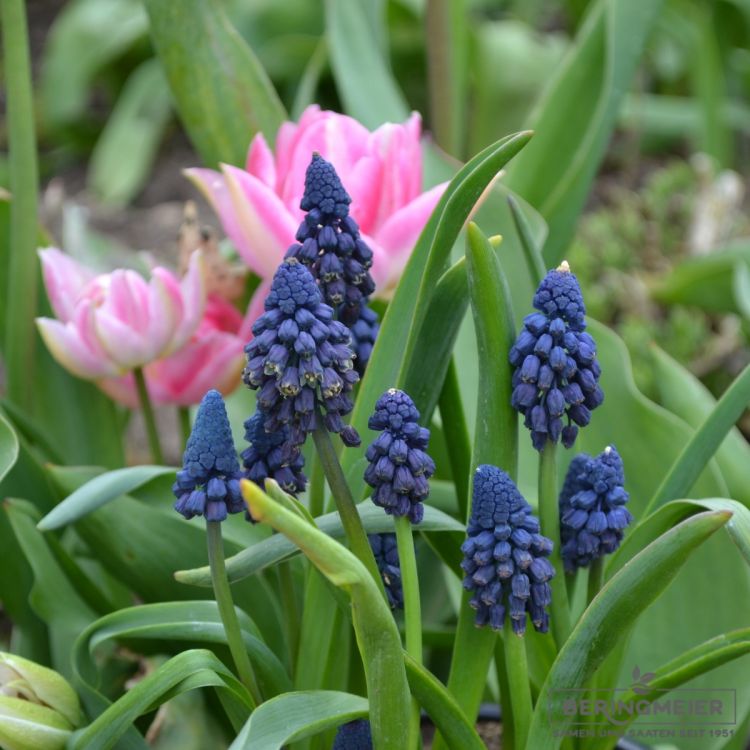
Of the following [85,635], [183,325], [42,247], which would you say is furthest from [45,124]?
[85,635]

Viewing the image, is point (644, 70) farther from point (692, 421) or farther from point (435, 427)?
point (435, 427)

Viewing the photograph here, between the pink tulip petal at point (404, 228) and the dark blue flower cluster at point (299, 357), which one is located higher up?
the pink tulip petal at point (404, 228)

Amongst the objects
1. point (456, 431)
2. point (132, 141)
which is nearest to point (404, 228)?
point (456, 431)

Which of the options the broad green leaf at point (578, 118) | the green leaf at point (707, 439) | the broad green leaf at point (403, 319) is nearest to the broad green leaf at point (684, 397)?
the broad green leaf at point (578, 118)

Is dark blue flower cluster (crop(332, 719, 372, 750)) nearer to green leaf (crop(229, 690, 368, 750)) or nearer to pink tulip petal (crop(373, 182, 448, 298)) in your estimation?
green leaf (crop(229, 690, 368, 750))

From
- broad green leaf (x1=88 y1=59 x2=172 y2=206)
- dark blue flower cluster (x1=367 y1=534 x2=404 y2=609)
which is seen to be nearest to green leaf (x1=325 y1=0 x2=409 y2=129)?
dark blue flower cluster (x1=367 y1=534 x2=404 y2=609)

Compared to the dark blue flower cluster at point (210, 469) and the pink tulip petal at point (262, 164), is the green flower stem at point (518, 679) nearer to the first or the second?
the dark blue flower cluster at point (210, 469)
